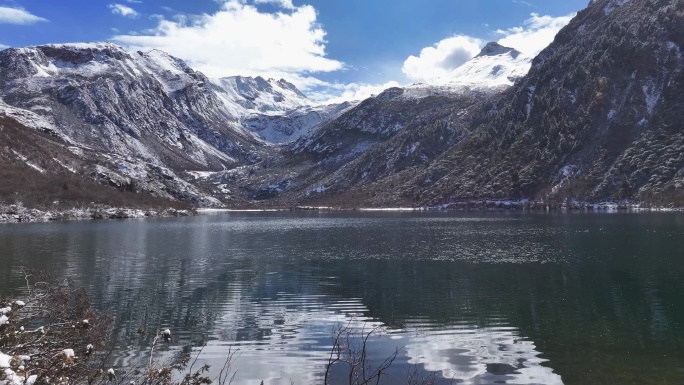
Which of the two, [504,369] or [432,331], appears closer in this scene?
[504,369]

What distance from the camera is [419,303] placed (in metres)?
43.0

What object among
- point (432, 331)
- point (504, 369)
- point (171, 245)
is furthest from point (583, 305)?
point (171, 245)

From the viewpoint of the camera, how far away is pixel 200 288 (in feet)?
170

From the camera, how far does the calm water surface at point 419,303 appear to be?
27.6 metres

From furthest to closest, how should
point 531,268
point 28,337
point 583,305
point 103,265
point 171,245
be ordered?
point 171,245
point 103,265
point 531,268
point 583,305
point 28,337

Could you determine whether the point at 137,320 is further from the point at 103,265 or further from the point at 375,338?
the point at 103,265

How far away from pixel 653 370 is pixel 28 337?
25.7 m

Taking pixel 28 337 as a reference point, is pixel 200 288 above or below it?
below

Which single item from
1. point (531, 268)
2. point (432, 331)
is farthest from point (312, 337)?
point (531, 268)

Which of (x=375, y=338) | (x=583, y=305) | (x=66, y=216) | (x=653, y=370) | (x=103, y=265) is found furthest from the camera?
(x=66, y=216)

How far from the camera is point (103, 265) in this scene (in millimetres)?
68688

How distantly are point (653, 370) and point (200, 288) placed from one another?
1517 inches

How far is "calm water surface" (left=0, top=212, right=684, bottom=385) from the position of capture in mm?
27641

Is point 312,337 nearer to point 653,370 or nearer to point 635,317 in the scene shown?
point 653,370
